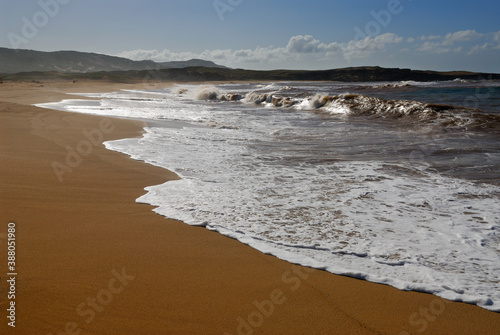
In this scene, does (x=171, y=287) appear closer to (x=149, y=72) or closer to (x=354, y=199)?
(x=354, y=199)

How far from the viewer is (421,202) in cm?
456

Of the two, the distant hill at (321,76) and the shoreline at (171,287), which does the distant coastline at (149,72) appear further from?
the shoreline at (171,287)

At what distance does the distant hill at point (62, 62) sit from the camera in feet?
363

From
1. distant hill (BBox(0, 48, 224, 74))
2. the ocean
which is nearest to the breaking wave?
the ocean

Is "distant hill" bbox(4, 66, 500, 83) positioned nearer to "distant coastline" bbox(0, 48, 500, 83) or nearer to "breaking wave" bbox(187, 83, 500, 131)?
"distant coastline" bbox(0, 48, 500, 83)

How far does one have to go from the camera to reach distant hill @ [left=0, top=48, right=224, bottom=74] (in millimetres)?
110562

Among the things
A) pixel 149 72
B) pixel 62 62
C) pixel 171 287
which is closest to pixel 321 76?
pixel 149 72

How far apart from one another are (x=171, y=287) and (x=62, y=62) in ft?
449

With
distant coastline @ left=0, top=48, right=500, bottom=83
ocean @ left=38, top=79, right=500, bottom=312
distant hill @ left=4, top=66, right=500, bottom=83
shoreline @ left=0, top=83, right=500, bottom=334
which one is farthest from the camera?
distant coastline @ left=0, top=48, right=500, bottom=83

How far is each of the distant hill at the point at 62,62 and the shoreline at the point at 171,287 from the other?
11259 centimetres

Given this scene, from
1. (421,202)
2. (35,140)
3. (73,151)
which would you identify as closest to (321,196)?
(421,202)

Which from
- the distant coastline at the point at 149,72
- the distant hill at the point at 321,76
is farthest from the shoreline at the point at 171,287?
the distant hill at the point at 321,76

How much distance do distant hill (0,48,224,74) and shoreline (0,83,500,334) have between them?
112594mm

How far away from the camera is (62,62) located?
122 metres
